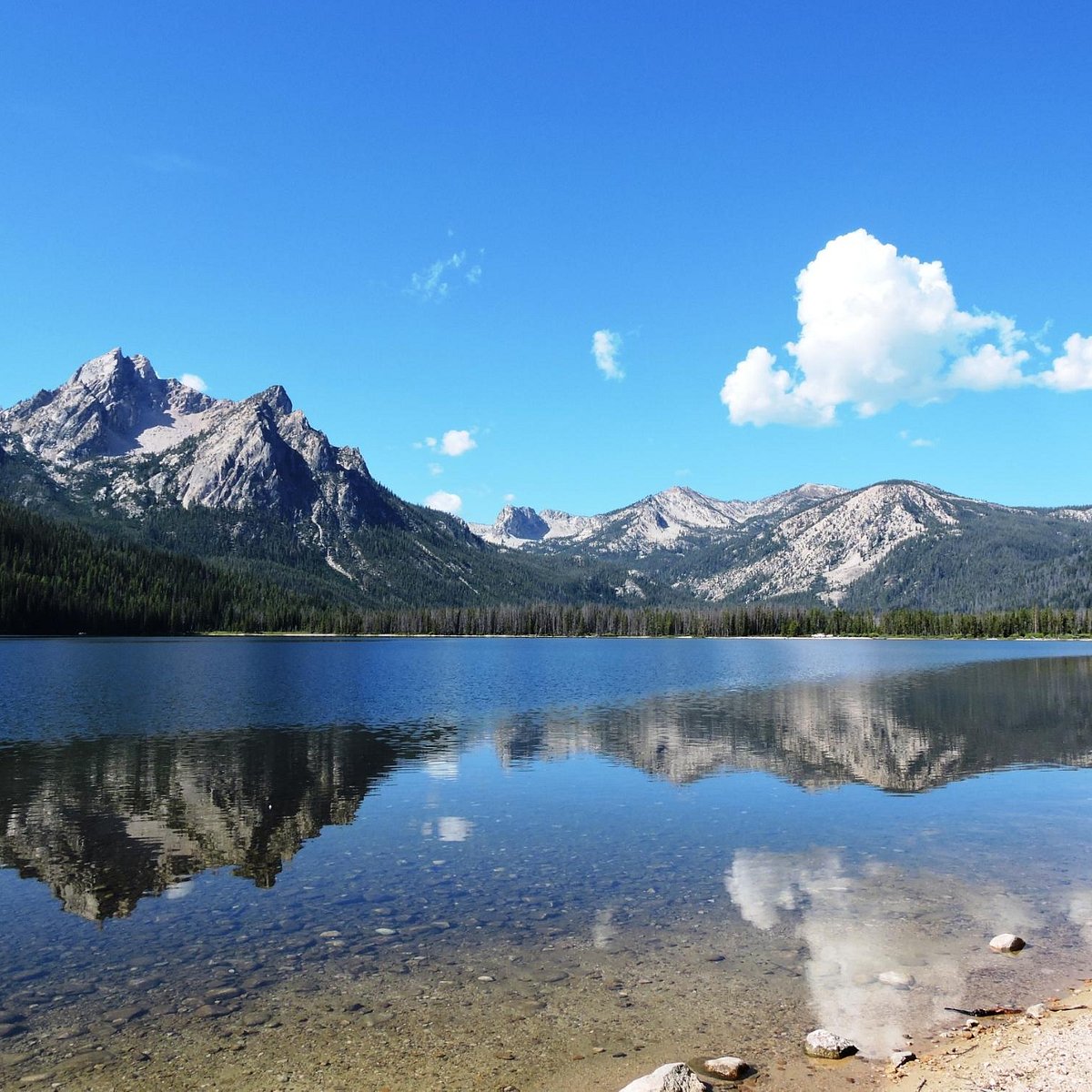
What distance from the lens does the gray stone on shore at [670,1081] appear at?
1251 centimetres

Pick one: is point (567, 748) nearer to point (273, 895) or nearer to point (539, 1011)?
point (273, 895)

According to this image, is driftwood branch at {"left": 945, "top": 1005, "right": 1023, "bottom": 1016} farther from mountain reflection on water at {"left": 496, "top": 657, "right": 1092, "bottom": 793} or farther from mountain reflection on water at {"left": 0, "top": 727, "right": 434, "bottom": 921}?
mountain reflection on water at {"left": 496, "top": 657, "right": 1092, "bottom": 793}

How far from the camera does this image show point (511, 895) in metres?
23.2

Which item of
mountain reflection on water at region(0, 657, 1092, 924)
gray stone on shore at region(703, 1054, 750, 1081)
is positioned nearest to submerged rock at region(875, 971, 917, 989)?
gray stone on shore at region(703, 1054, 750, 1081)

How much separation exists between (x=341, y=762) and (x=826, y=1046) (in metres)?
35.8

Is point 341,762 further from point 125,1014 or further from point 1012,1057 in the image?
point 1012,1057

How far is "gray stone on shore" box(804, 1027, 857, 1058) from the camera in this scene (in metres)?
14.3

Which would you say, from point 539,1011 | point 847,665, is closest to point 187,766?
point 539,1011

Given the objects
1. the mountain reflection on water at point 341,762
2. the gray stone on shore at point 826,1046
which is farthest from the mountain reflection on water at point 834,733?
the gray stone on shore at point 826,1046

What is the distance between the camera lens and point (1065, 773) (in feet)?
142

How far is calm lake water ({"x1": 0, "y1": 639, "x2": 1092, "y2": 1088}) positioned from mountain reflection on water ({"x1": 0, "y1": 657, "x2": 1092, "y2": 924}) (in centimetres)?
28

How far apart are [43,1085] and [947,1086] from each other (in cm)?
1526

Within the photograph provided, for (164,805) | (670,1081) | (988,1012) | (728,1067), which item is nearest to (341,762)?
(164,805)

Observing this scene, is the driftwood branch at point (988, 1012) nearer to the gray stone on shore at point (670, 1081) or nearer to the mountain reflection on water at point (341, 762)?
the gray stone on shore at point (670, 1081)
